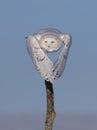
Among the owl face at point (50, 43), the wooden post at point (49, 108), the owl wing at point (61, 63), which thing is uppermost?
the owl face at point (50, 43)

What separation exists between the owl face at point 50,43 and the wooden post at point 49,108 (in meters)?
0.65

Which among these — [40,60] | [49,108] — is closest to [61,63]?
[40,60]

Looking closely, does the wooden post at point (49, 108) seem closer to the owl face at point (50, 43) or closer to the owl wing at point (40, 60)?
the owl wing at point (40, 60)

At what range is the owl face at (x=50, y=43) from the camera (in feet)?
21.7

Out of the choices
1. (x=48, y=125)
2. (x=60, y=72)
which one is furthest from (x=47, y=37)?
(x=48, y=125)

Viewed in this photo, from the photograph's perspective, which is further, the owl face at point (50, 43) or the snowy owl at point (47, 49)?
the owl face at point (50, 43)

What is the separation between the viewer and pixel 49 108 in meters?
6.61

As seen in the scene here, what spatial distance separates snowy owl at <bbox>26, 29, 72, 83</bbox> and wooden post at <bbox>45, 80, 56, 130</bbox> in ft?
0.77

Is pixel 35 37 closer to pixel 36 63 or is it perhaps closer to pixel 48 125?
pixel 36 63

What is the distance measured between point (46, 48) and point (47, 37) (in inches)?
8.1

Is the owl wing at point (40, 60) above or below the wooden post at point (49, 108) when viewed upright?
above

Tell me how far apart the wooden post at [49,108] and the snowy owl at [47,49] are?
236mm

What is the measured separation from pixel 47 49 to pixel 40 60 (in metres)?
0.29

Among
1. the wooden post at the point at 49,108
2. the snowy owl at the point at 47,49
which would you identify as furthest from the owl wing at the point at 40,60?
the wooden post at the point at 49,108
